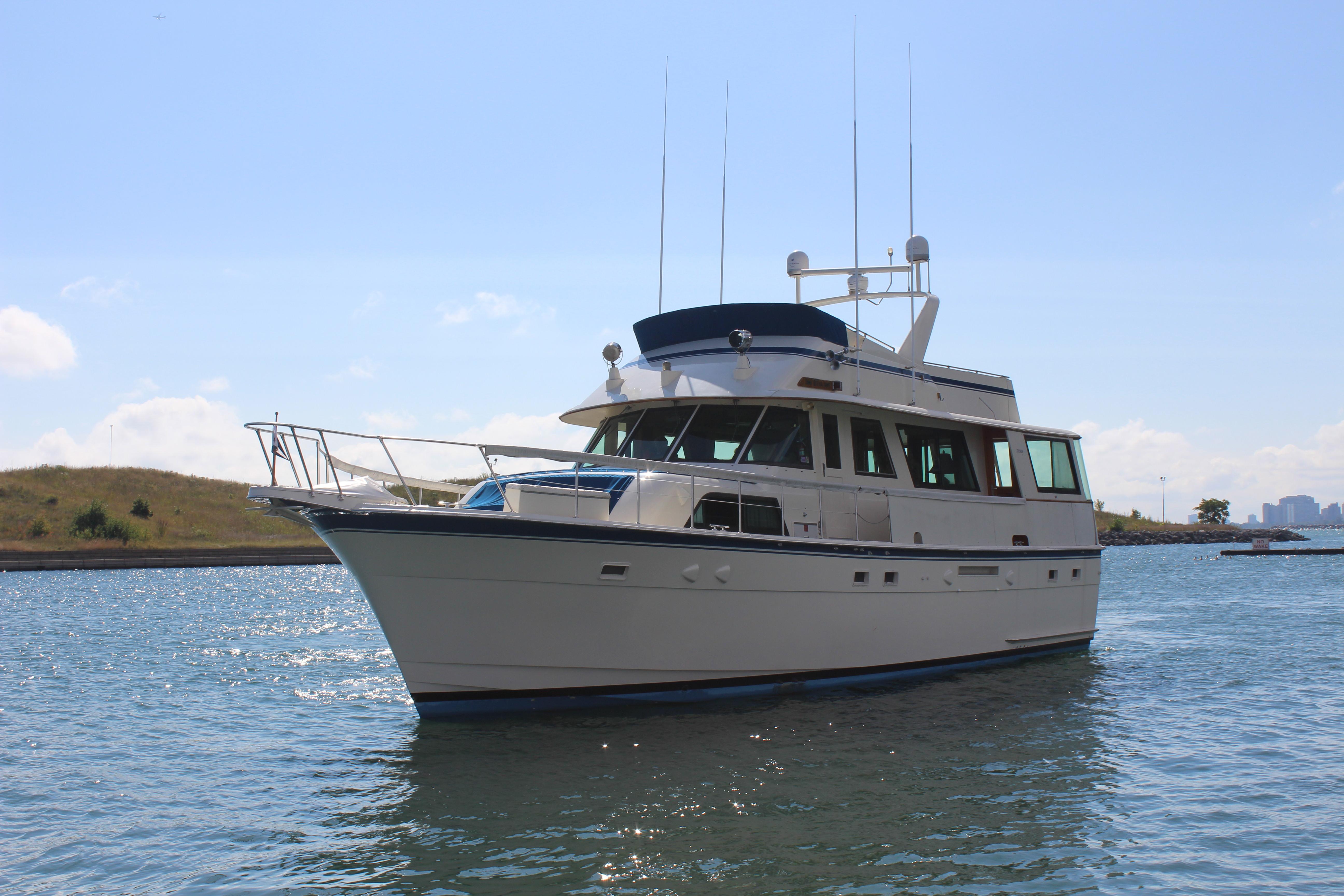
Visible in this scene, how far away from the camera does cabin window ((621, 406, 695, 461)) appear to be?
416 inches

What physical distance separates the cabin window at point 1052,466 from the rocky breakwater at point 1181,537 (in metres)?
64.1

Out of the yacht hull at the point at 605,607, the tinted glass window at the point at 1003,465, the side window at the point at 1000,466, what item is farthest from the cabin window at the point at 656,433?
the tinted glass window at the point at 1003,465

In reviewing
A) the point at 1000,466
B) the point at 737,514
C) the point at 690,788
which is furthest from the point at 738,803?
the point at 1000,466

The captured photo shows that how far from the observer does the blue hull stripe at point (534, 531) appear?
25.2 ft

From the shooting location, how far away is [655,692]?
28.6ft

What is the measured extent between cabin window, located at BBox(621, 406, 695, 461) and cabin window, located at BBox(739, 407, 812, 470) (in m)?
0.90

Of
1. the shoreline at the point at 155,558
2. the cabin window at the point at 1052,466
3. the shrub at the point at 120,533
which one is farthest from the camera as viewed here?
the shrub at the point at 120,533

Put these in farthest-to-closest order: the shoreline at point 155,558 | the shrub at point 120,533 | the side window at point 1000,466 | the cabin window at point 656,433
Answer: the shrub at point 120,533 < the shoreline at point 155,558 < the side window at point 1000,466 < the cabin window at point 656,433

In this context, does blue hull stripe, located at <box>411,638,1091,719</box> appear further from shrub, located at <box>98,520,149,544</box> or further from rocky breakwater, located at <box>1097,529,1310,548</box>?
rocky breakwater, located at <box>1097,529,1310,548</box>

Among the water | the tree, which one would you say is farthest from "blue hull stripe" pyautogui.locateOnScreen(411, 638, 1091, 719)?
the tree

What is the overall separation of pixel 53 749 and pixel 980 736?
355 inches

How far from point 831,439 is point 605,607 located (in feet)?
13.2

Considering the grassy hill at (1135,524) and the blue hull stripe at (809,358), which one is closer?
the blue hull stripe at (809,358)

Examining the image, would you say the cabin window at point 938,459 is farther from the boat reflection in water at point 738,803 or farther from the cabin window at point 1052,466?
the boat reflection in water at point 738,803
